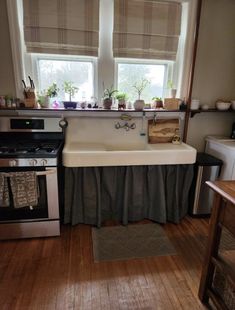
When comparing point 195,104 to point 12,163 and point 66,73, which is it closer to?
point 66,73

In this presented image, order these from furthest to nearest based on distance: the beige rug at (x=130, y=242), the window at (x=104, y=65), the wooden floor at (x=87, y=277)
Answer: the window at (x=104, y=65) → the beige rug at (x=130, y=242) → the wooden floor at (x=87, y=277)

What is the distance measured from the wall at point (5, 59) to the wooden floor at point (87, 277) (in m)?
1.57

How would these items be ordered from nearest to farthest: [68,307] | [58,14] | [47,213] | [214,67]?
[68,307] < [47,213] < [58,14] < [214,67]

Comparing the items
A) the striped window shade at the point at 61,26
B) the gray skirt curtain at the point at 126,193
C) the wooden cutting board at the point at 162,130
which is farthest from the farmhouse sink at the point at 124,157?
the striped window shade at the point at 61,26

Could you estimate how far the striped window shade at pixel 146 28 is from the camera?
7.57 feet

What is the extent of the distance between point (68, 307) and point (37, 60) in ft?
7.64

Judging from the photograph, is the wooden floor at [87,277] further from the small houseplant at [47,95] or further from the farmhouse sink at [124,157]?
the small houseplant at [47,95]

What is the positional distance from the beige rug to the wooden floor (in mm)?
67

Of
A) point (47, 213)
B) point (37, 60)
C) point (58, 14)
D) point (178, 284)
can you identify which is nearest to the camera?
point (178, 284)

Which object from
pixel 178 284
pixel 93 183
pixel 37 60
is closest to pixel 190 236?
pixel 178 284

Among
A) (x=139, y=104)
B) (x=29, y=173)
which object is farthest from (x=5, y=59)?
(x=139, y=104)

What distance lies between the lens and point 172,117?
2.63 m

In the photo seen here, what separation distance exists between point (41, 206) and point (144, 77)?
6.03ft

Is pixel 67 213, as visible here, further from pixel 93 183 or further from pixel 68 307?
pixel 68 307
